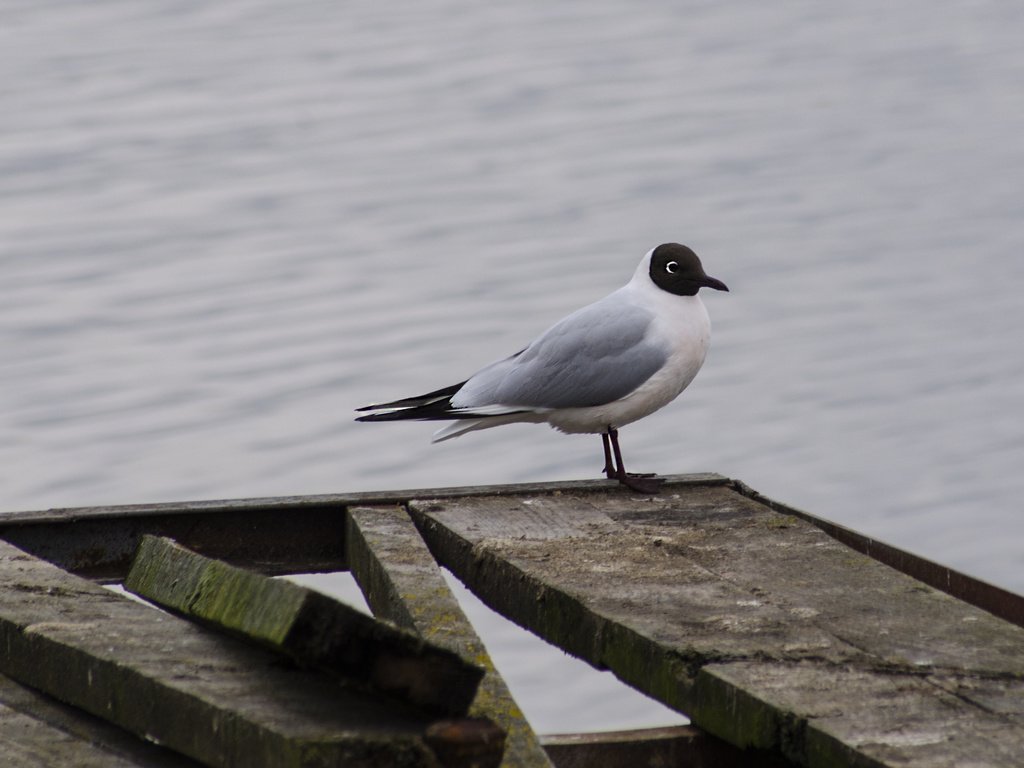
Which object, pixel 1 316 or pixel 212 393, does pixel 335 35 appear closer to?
pixel 1 316

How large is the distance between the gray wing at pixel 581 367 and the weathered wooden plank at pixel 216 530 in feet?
1.35

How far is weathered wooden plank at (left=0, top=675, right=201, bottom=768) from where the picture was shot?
11.0 feet

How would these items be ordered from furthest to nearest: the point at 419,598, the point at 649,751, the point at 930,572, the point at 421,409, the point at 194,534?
the point at 421,409 < the point at 194,534 < the point at 930,572 < the point at 419,598 < the point at 649,751

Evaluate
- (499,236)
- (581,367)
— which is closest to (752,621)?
(581,367)

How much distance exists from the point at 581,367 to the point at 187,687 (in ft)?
9.09

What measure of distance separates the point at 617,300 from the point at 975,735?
2809 millimetres

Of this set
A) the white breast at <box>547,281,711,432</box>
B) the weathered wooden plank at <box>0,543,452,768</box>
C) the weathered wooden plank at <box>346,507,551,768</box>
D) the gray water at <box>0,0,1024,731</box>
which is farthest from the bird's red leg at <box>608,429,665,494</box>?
the gray water at <box>0,0,1024,731</box>

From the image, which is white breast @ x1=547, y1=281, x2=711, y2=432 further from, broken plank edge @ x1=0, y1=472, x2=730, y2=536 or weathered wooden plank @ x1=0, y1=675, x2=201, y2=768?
weathered wooden plank @ x1=0, y1=675, x2=201, y2=768

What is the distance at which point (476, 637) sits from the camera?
4008 mm

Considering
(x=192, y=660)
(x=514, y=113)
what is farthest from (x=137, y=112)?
(x=192, y=660)

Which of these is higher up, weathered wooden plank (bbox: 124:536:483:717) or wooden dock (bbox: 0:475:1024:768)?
weathered wooden plank (bbox: 124:536:483:717)

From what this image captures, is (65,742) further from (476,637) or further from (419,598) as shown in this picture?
(419,598)

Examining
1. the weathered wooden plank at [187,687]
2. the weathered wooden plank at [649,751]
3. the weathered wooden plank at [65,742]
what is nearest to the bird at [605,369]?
the weathered wooden plank at [649,751]

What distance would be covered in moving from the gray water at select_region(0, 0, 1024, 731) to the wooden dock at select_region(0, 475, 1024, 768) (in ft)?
10.7
